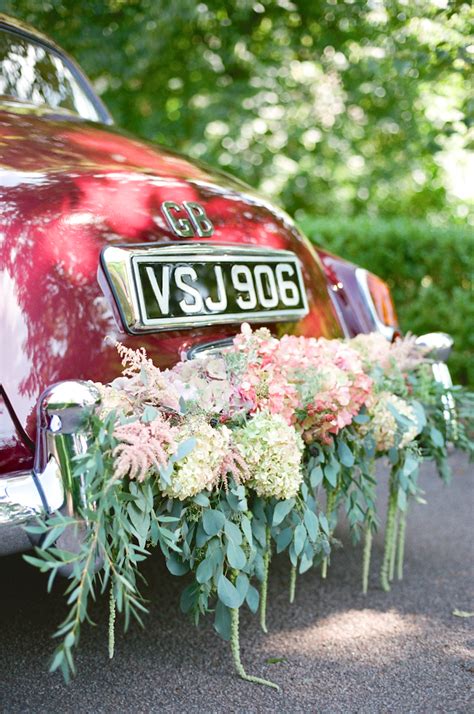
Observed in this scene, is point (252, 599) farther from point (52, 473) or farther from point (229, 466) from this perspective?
point (52, 473)

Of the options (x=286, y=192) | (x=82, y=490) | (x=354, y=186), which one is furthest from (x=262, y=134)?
(x=82, y=490)

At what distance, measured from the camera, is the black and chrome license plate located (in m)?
2.30

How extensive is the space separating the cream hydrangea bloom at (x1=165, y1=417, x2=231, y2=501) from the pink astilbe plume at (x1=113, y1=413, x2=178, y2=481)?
2.0 inches

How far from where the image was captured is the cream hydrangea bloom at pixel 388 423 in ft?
8.45

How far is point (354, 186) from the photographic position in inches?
435

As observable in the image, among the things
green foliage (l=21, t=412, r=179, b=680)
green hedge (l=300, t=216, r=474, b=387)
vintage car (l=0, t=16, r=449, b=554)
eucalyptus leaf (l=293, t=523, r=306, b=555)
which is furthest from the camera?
green hedge (l=300, t=216, r=474, b=387)

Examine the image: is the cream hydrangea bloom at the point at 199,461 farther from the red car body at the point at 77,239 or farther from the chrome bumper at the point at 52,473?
the red car body at the point at 77,239

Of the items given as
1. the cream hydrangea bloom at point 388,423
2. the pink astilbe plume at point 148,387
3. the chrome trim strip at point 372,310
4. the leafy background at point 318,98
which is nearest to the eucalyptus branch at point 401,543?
the cream hydrangea bloom at point 388,423

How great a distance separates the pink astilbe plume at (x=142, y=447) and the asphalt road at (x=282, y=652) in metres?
0.70

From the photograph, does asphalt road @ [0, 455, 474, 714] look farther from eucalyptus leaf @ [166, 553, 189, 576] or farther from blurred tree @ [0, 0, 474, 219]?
blurred tree @ [0, 0, 474, 219]

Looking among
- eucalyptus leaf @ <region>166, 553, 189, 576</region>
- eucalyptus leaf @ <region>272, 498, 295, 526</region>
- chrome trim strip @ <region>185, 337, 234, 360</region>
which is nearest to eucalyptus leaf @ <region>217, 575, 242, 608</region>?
eucalyptus leaf @ <region>166, 553, 189, 576</region>

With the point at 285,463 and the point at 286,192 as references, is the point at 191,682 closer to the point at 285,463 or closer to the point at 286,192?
the point at 285,463

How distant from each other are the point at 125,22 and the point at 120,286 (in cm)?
535

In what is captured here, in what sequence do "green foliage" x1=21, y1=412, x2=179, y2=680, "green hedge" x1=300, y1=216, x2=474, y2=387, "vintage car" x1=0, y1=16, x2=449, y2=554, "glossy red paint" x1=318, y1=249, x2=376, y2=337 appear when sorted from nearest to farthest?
"green foliage" x1=21, y1=412, x2=179, y2=680 → "vintage car" x1=0, y1=16, x2=449, y2=554 → "glossy red paint" x1=318, y1=249, x2=376, y2=337 → "green hedge" x1=300, y1=216, x2=474, y2=387
